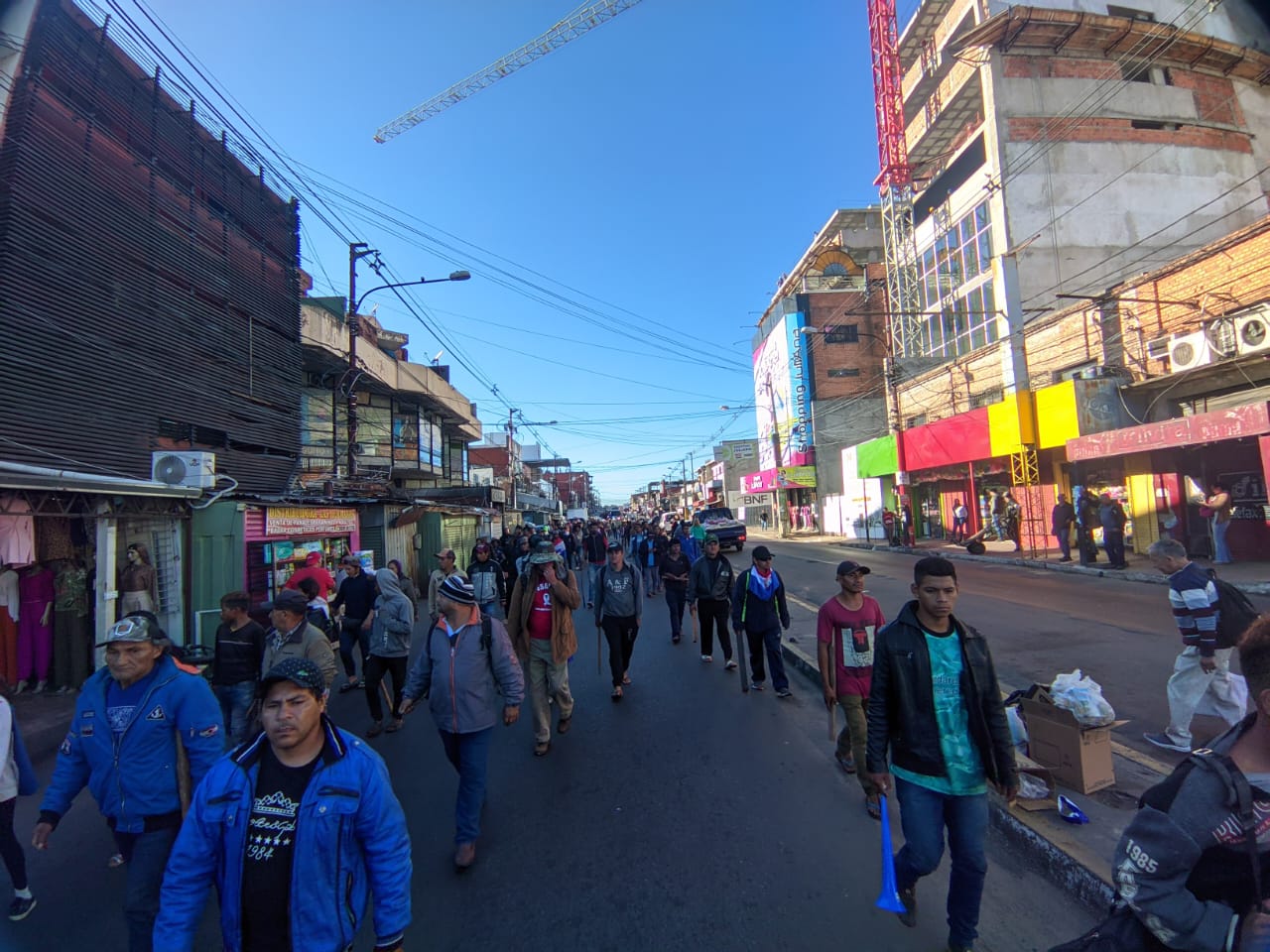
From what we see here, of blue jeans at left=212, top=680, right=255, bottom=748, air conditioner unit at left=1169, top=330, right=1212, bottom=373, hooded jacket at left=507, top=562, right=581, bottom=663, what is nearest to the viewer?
blue jeans at left=212, top=680, right=255, bottom=748

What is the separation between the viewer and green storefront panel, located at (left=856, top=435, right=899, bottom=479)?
2756 cm

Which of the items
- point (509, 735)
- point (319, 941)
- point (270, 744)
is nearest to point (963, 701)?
point (319, 941)

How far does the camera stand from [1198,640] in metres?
4.02

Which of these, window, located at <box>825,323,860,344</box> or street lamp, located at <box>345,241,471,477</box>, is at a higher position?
window, located at <box>825,323,860,344</box>

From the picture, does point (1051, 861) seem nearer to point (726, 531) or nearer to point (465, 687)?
point (465, 687)

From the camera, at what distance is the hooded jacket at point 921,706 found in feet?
8.29

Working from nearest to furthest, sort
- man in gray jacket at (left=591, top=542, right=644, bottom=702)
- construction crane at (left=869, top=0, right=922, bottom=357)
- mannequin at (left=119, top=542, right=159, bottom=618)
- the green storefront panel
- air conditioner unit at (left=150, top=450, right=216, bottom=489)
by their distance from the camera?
man in gray jacket at (left=591, top=542, right=644, bottom=702)
mannequin at (left=119, top=542, right=159, bottom=618)
air conditioner unit at (left=150, top=450, right=216, bottom=489)
the green storefront panel
construction crane at (left=869, top=0, right=922, bottom=357)

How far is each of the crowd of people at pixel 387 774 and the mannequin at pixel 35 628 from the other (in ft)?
16.6

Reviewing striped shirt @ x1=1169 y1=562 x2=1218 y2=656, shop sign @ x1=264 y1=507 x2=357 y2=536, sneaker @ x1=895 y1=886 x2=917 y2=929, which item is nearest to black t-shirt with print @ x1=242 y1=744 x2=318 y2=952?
sneaker @ x1=895 y1=886 x2=917 y2=929

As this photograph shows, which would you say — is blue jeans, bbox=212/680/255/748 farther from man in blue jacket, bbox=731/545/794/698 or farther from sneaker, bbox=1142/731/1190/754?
sneaker, bbox=1142/731/1190/754

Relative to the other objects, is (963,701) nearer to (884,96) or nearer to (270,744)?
(270,744)

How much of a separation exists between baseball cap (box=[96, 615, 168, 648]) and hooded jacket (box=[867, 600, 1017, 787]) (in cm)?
325

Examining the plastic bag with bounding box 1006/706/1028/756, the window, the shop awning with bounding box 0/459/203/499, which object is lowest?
the plastic bag with bounding box 1006/706/1028/756

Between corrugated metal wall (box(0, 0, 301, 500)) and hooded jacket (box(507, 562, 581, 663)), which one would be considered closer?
hooded jacket (box(507, 562, 581, 663))
